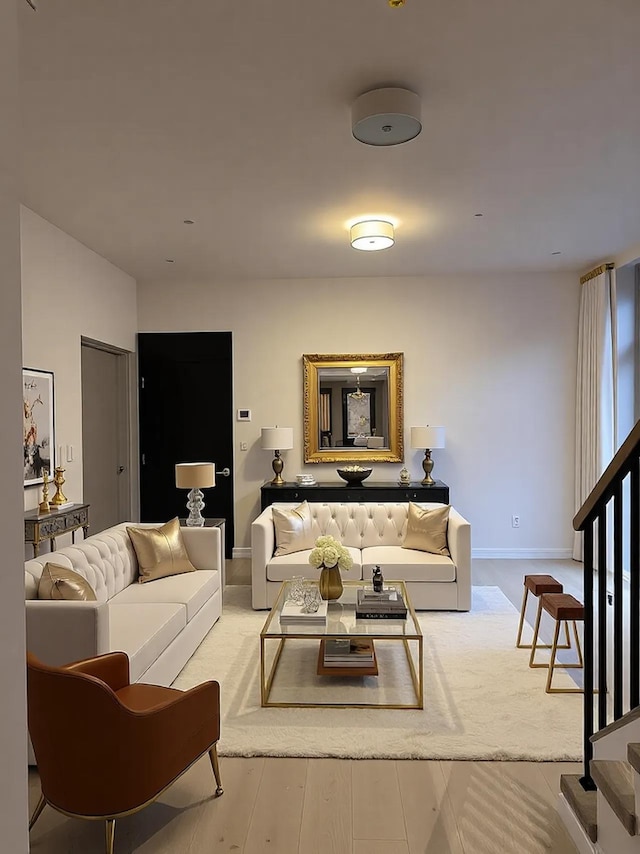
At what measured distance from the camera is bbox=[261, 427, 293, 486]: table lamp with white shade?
6.32m

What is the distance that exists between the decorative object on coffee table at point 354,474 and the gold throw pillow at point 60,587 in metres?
3.49

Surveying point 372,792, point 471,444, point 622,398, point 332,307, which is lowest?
point 372,792

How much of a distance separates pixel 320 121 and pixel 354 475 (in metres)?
3.73

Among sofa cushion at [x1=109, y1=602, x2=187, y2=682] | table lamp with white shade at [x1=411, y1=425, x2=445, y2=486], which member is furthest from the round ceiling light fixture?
table lamp with white shade at [x1=411, y1=425, x2=445, y2=486]

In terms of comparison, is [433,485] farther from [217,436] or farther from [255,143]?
[255,143]

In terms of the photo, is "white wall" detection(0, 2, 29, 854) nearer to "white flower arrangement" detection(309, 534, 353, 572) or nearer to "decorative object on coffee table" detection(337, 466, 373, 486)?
"white flower arrangement" detection(309, 534, 353, 572)

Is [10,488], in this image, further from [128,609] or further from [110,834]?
[128,609]

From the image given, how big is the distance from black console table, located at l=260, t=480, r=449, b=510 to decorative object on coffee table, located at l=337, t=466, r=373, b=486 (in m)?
0.06

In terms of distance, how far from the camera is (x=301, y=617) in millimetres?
3539

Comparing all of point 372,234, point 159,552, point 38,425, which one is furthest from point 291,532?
point 372,234

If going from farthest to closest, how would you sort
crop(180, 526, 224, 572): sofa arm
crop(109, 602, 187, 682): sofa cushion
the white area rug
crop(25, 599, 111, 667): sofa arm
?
crop(180, 526, 224, 572): sofa arm < crop(109, 602, 187, 682): sofa cushion < the white area rug < crop(25, 599, 111, 667): sofa arm

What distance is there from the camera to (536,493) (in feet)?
21.8

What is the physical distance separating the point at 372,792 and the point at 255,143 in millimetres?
3129

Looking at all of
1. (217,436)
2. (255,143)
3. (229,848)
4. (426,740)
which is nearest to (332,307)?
(217,436)
